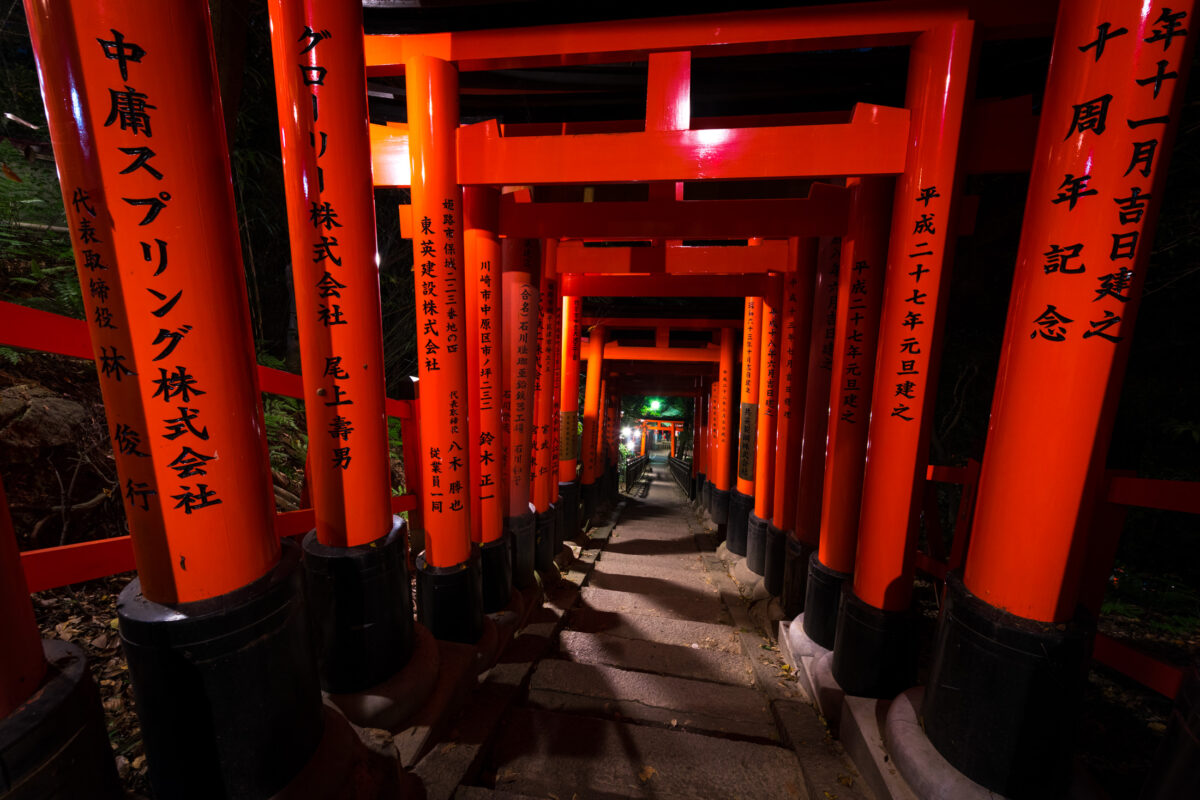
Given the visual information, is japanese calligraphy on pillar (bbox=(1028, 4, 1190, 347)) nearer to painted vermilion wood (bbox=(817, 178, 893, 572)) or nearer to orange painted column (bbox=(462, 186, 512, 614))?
painted vermilion wood (bbox=(817, 178, 893, 572))

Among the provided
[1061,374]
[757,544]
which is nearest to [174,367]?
[1061,374]

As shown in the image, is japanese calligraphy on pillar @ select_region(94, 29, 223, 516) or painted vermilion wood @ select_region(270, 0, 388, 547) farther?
painted vermilion wood @ select_region(270, 0, 388, 547)

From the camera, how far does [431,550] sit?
325cm

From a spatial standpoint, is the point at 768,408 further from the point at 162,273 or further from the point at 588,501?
the point at 588,501

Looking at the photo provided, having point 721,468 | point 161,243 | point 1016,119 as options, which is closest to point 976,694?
point 1016,119

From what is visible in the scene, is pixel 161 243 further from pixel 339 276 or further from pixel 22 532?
pixel 22 532

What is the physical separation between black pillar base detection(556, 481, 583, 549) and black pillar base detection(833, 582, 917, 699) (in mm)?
5147

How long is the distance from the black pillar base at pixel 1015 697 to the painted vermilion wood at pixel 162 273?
289 cm

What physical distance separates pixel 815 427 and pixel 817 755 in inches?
101

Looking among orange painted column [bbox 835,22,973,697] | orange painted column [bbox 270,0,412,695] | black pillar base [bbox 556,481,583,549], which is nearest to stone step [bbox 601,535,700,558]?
black pillar base [bbox 556,481,583,549]

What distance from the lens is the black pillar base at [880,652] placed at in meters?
2.70

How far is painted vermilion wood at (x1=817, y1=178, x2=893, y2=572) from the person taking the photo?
3129 mm

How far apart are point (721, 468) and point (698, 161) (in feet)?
26.1

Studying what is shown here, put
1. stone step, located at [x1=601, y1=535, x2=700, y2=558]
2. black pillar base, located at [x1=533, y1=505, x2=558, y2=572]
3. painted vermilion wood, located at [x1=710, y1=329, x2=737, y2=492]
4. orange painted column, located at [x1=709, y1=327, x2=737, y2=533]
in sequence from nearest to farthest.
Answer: black pillar base, located at [x1=533, y1=505, x2=558, y2=572]
stone step, located at [x1=601, y1=535, x2=700, y2=558]
orange painted column, located at [x1=709, y1=327, x2=737, y2=533]
painted vermilion wood, located at [x1=710, y1=329, x2=737, y2=492]
